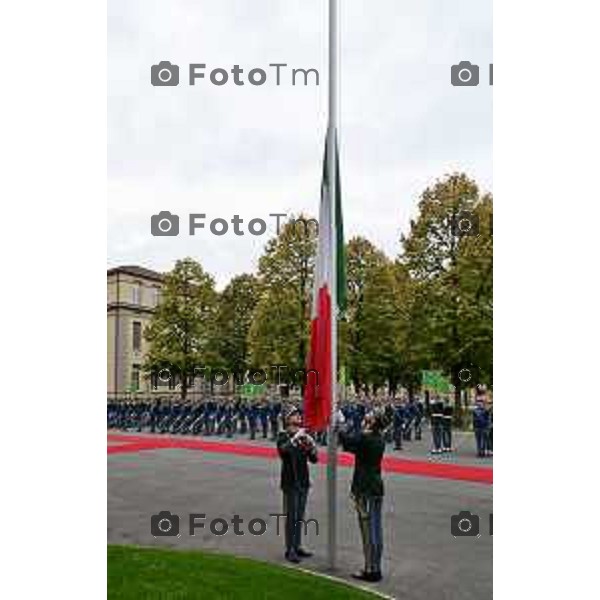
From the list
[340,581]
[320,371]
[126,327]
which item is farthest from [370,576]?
[126,327]

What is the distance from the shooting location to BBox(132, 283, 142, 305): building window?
148 feet

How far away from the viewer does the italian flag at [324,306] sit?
860 cm

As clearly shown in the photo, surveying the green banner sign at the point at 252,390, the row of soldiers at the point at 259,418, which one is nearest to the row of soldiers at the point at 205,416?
the row of soldiers at the point at 259,418

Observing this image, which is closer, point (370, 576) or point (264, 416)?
point (370, 576)

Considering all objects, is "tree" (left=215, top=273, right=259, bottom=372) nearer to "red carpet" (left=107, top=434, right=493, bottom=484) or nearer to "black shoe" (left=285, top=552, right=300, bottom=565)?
"red carpet" (left=107, top=434, right=493, bottom=484)

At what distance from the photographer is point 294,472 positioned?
31.2 ft

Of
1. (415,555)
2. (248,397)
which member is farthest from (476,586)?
(248,397)

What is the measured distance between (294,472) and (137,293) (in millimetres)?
37355

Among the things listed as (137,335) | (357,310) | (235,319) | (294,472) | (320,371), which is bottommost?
(294,472)

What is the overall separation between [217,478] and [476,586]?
9.31 meters

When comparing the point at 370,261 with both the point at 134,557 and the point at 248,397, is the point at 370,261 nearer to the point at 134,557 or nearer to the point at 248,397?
the point at 248,397

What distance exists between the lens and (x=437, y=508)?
13.2 meters

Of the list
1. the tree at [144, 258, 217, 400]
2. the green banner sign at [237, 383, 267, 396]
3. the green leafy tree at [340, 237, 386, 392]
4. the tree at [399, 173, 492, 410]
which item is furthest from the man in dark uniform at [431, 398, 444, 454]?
the tree at [144, 258, 217, 400]

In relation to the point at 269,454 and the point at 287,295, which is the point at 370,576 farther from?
the point at 287,295
